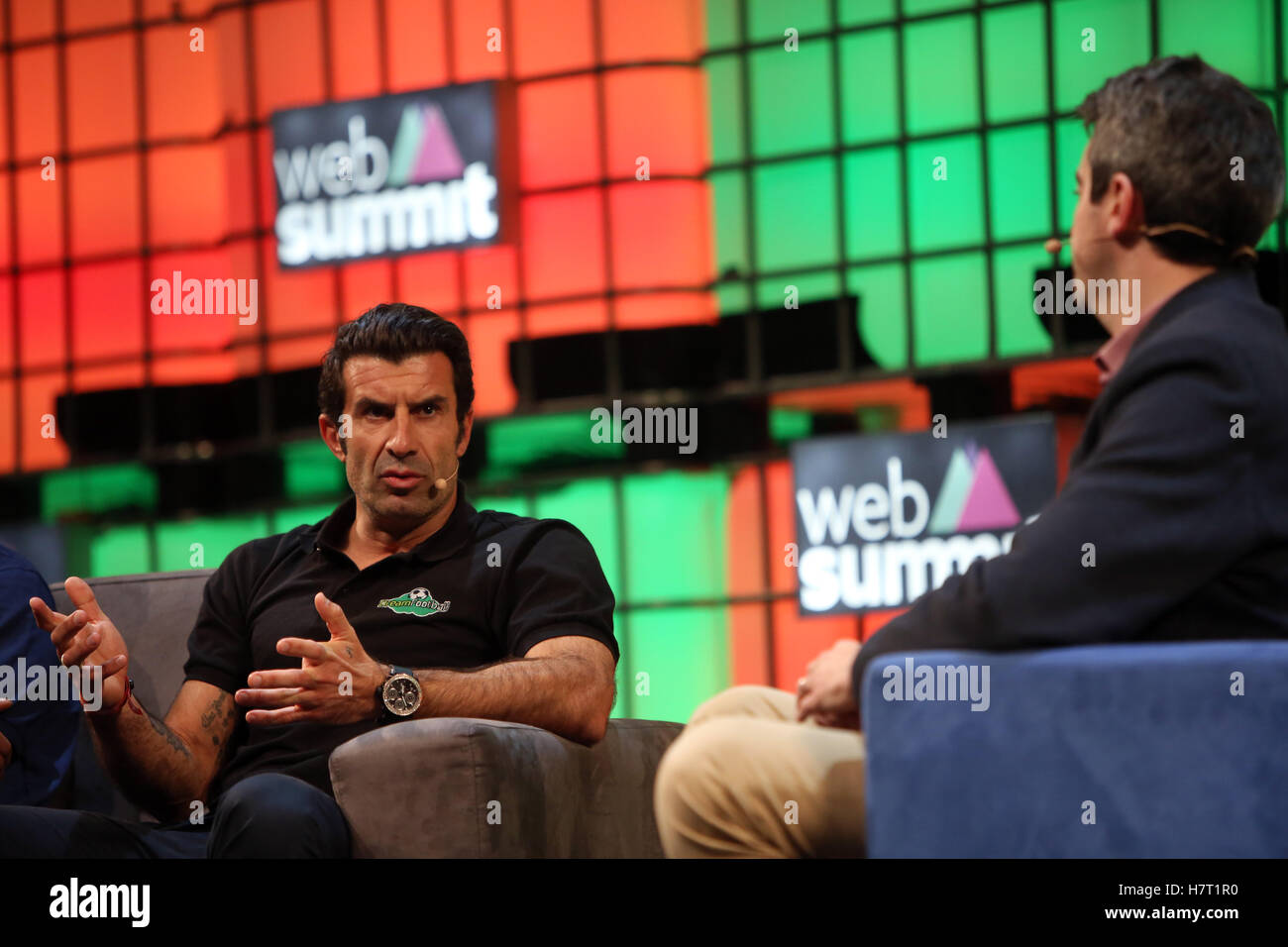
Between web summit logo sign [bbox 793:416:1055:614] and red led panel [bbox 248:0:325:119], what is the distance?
4854 mm

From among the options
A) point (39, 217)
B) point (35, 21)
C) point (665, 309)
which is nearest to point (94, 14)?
point (35, 21)

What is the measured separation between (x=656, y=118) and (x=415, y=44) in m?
1.98

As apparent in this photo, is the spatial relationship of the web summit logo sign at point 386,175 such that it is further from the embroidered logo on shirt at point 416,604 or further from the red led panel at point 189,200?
the embroidered logo on shirt at point 416,604

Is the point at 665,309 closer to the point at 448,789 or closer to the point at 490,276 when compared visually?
the point at 490,276

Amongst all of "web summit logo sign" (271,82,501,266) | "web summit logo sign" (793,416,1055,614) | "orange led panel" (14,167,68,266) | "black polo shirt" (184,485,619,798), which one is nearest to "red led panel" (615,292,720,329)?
"web summit logo sign" (271,82,501,266)

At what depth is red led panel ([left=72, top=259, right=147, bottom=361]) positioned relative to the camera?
474 inches

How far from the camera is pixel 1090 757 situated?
1.83 meters

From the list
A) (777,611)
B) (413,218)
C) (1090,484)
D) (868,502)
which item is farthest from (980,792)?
(413,218)

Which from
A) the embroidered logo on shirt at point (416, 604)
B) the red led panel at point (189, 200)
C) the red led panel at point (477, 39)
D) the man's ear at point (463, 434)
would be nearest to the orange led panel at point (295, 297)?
the red led panel at point (189, 200)

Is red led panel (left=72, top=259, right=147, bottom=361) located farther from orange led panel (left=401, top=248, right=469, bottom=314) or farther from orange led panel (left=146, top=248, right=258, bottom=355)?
orange led panel (left=401, top=248, right=469, bottom=314)

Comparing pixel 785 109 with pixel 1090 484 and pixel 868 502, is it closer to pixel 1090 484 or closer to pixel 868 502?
pixel 868 502

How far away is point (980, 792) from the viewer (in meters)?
1.86

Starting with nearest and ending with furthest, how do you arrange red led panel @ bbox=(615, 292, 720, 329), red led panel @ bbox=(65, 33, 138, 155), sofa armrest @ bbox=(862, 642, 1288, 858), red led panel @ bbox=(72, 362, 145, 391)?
sofa armrest @ bbox=(862, 642, 1288, 858) → red led panel @ bbox=(615, 292, 720, 329) → red led panel @ bbox=(72, 362, 145, 391) → red led panel @ bbox=(65, 33, 138, 155)
